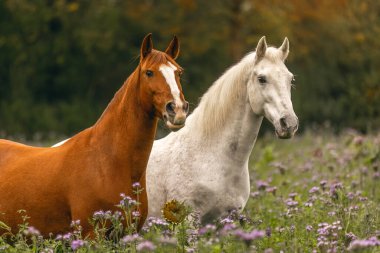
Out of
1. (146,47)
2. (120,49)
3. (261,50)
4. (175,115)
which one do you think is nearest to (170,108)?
(175,115)

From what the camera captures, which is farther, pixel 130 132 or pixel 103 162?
pixel 130 132

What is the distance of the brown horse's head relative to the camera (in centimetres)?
515

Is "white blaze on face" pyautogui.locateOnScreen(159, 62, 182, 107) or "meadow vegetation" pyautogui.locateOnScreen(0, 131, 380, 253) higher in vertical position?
"white blaze on face" pyautogui.locateOnScreen(159, 62, 182, 107)

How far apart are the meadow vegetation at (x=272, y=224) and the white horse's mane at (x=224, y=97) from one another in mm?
883

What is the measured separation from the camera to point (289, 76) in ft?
20.9

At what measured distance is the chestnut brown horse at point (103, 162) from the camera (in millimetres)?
5293

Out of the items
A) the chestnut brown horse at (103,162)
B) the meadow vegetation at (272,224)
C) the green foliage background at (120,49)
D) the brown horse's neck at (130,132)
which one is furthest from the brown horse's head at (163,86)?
the green foliage background at (120,49)

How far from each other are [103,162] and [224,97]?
1605mm

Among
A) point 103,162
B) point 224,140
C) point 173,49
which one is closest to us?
point 103,162

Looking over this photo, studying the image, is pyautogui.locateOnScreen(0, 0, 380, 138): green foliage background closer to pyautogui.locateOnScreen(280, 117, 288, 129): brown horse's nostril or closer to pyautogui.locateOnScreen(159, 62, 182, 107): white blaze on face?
pyautogui.locateOnScreen(280, 117, 288, 129): brown horse's nostril

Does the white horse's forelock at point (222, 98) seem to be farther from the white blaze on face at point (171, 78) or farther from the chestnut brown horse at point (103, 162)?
the white blaze on face at point (171, 78)

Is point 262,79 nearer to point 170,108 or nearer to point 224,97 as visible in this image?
point 224,97

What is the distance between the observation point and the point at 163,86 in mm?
5289

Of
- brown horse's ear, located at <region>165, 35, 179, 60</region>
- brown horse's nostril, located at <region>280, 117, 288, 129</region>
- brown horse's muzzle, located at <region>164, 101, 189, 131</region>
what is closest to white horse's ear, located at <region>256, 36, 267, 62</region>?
brown horse's nostril, located at <region>280, 117, 288, 129</region>
